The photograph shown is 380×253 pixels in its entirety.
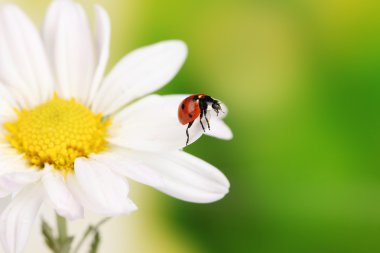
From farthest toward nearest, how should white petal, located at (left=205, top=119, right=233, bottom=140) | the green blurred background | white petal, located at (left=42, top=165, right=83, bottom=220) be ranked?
1. the green blurred background
2. white petal, located at (left=205, top=119, right=233, bottom=140)
3. white petal, located at (left=42, top=165, right=83, bottom=220)

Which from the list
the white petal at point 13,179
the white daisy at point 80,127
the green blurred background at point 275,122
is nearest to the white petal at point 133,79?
the white daisy at point 80,127

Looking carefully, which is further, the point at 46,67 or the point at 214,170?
the point at 46,67

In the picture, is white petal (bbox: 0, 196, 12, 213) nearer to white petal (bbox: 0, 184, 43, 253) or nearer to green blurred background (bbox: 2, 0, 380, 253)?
white petal (bbox: 0, 184, 43, 253)

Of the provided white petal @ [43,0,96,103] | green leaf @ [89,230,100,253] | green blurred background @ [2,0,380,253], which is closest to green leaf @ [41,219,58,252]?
green leaf @ [89,230,100,253]

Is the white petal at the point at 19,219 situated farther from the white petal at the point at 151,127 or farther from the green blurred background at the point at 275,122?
the green blurred background at the point at 275,122

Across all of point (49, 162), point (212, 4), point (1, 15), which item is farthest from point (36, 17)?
point (49, 162)

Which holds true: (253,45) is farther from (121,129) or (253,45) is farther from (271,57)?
(121,129)

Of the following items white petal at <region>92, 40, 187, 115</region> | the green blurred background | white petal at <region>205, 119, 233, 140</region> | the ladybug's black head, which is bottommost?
white petal at <region>205, 119, 233, 140</region>
